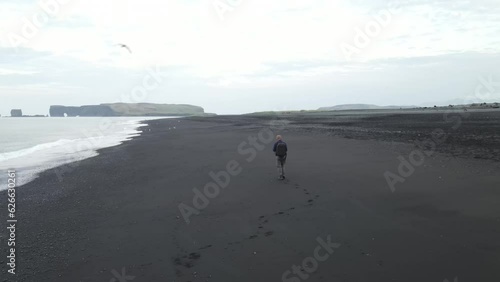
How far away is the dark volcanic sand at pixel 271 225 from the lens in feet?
23.1

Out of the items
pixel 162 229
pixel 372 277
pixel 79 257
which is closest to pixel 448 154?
pixel 372 277

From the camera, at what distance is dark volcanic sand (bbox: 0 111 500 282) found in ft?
23.1

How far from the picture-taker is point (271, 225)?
9.51 m

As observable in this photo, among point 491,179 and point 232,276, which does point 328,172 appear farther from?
point 232,276

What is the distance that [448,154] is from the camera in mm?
19062

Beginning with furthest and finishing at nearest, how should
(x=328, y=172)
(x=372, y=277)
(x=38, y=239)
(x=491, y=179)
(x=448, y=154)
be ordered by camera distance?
(x=448, y=154) < (x=328, y=172) < (x=491, y=179) < (x=38, y=239) < (x=372, y=277)

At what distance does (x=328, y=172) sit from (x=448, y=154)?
27.4 ft

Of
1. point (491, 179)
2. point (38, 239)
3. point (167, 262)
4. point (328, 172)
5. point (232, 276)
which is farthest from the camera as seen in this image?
point (328, 172)

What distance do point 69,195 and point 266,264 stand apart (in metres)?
11.2

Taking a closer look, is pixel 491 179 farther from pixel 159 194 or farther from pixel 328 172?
pixel 159 194

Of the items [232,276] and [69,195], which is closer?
[232,276]

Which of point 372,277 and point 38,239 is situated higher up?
point 372,277

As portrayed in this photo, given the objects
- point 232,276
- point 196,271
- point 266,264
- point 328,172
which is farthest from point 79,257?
point 328,172

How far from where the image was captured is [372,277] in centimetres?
641
